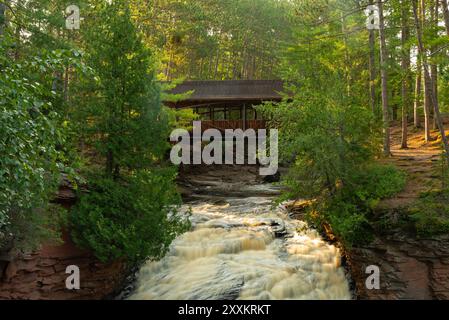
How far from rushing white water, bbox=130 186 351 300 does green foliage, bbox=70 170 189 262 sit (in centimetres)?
83

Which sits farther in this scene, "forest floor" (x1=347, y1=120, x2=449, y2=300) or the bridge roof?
the bridge roof

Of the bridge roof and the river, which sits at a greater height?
the bridge roof

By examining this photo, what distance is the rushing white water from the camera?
942cm

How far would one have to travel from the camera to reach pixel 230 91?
2419 centimetres

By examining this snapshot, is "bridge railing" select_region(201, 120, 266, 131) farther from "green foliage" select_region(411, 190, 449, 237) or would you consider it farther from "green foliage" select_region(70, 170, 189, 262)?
"green foliage" select_region(411, 190, 449, 237)

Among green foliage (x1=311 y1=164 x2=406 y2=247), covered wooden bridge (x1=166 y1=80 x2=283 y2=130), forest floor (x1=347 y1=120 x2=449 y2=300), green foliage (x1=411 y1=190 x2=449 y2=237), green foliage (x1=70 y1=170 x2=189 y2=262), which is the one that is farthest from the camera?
covered wooden bridge (x1=166 y1=80 x2=283 y2=130)

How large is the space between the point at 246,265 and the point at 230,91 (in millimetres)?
15533

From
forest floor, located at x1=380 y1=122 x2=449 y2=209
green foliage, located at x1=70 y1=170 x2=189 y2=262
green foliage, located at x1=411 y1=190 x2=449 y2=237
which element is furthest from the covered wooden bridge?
green foliage, located at x1=411 y1=190 x2=449 y2=237

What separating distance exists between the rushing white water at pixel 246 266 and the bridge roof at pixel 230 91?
454 inches

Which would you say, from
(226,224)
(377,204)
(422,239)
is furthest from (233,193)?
(422,239)

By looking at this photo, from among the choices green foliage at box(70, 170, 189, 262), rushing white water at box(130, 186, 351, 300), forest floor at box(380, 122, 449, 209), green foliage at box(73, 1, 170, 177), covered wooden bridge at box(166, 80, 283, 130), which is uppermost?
covered wooden bridge at box(166, 80, 283, 130)

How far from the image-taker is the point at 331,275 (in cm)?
1031

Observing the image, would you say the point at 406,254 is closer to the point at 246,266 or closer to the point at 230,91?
the point at 246,266
